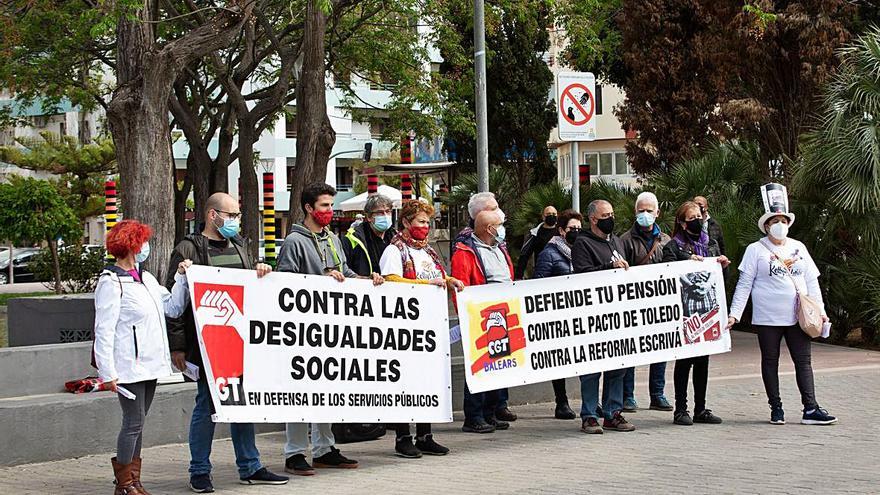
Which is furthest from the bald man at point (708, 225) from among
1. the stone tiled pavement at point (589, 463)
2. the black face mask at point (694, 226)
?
the stone tiled pavement at point (589, 463)

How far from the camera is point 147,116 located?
14867 millimetres

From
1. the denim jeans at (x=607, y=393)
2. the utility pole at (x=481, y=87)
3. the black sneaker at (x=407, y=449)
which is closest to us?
the black sneaker at (x=407, y=449)

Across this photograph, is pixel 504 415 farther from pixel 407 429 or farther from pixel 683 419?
pixel 407 429

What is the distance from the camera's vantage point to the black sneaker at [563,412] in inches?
461

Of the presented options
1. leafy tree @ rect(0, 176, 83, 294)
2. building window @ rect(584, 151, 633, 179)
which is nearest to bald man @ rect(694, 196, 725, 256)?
leafy tree @ rect(0, 176, 83, 294)

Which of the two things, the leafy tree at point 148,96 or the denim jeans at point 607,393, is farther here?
the leafy tree at point 148,96

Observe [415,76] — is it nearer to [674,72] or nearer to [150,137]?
[674,72]

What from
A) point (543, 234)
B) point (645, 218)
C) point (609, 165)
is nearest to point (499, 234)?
point (645, 218)

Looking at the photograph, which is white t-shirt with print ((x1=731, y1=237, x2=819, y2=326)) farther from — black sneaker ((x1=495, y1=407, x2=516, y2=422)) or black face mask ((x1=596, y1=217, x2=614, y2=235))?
black sneaker ((x1=495, y1=407, x2=516, y2=422))

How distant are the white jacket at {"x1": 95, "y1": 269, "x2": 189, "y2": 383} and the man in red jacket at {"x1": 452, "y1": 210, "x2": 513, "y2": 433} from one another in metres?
3.08

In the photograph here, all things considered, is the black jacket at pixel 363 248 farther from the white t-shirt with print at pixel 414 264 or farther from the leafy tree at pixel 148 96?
the leafy tree at pixel 148 96

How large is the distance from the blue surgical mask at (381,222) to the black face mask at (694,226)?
277cm

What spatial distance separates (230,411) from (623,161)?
5882cm

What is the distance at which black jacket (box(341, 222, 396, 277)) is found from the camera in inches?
412
